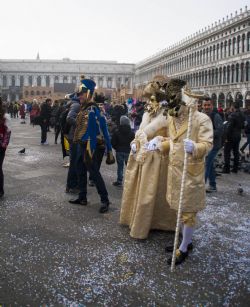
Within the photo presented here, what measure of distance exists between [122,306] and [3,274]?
3.80 ft

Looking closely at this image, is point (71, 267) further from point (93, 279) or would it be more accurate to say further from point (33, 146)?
point (33, 146)

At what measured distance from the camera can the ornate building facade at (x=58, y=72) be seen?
4601 inches

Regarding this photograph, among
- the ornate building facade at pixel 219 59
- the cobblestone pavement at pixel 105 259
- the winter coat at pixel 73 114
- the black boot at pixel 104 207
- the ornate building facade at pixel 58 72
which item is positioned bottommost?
the cobblestone pavement at pixel 105 259

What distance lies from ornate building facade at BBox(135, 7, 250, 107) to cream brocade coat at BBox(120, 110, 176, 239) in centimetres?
3494

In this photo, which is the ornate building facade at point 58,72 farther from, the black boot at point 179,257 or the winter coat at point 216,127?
the black boot at point 179,257

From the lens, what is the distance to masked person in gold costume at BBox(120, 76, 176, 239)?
4090mm

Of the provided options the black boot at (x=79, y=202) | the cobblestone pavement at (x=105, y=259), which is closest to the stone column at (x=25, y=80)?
the black boot at (x=79, y=202)

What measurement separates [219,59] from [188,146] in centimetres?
5630

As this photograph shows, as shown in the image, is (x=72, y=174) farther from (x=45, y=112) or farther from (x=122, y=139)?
(x=45, y=112)

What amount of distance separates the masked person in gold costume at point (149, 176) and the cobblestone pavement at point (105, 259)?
8.2 inches

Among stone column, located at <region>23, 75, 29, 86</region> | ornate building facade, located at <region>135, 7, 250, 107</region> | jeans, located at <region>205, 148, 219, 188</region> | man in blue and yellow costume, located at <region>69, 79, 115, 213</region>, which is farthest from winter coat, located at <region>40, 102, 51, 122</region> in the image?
stone column, located at <region>23, 75, 29, 86</region>

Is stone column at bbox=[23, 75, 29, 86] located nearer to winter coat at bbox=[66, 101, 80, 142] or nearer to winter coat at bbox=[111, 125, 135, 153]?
winter coat at bbox=[111, 125, 135, 153]

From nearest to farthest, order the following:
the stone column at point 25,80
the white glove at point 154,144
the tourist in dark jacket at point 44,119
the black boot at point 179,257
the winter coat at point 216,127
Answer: the black boot at point 179,257 → the white glove at point 154,144 → the winter coat at point 216,127 → the tourist in dark jacket at point 44,119 → the stone column at point 25,80

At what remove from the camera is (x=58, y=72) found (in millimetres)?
118250
